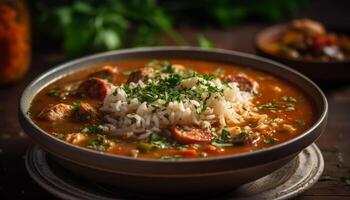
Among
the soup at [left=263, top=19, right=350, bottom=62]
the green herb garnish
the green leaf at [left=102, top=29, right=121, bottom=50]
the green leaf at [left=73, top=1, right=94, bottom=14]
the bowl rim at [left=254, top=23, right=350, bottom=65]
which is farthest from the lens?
the green leaf at [left=73, top=1, right=94, bottom=14]

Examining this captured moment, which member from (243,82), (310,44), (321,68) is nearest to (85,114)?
(243,82)

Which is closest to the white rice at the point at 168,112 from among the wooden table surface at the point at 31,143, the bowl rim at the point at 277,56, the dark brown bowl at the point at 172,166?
the dark brown bowl at the point at 172,166

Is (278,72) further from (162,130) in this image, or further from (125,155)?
(125,155)

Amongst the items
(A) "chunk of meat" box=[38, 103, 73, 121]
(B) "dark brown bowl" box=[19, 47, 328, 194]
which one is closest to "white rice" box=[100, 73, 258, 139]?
(A) "chunk of meat" box=[38, 103, 73, 121]

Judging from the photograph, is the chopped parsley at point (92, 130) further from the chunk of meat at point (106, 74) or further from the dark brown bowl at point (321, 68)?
the dark brown bowl at point (321, 68)

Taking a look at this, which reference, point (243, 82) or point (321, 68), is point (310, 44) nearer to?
point (321, 68)

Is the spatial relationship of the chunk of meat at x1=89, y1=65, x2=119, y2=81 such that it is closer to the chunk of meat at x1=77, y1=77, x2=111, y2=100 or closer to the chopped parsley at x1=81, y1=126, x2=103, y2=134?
the chunk of meat at x1=77, y1=77, x2=111, y2=100
